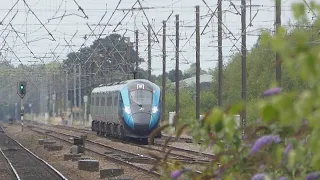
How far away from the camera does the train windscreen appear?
40094 millimetres

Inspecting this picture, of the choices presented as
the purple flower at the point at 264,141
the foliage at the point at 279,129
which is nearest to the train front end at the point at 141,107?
the foliage at the point at 279,129

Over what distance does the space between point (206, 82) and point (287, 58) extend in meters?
121

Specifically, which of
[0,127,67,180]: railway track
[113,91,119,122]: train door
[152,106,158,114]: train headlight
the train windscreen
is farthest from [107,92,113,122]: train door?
[0,127,67,180]: railway track

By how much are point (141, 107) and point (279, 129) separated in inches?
1366

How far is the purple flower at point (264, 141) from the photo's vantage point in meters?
5.13

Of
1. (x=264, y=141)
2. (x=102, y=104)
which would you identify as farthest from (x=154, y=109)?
(x=264, y=141)

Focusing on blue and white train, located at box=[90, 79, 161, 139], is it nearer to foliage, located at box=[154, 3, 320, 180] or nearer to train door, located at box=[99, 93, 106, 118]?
→ train door, located at box=[99, 93, 106, 118]

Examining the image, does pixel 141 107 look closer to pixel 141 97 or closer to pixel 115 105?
pixel 141 97

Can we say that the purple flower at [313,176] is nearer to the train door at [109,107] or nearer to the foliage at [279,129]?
the foliage at [279,129]

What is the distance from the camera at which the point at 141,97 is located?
40.1m

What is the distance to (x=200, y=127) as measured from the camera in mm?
5285

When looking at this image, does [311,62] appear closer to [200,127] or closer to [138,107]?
[200,127]

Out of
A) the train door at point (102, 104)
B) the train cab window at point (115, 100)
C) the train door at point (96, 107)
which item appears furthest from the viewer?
the train door at point (96, 107)

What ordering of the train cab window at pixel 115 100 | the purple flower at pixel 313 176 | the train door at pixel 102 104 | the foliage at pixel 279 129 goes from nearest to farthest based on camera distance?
the foliage at pixel 279 129
the purple flower at pixel 313 176
the train cab window at pixel 115 100
the train door at pixel 102 104
